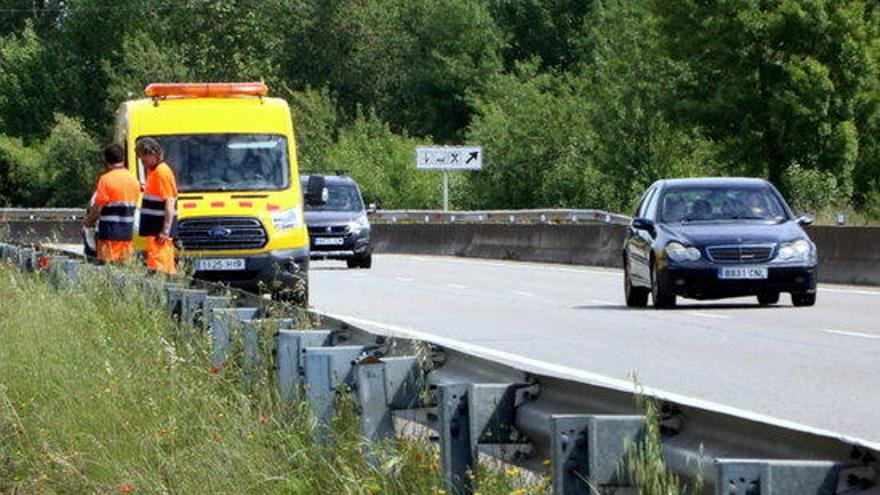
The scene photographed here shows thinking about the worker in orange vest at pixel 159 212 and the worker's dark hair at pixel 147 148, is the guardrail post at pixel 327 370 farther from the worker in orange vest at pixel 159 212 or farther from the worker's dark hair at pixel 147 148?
the worker in orange vest at pixel 159 212

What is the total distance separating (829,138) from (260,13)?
53.2 m

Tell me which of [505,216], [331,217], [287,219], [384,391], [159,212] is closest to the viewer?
[384,391]

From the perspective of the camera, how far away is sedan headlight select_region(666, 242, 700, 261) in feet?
79.6

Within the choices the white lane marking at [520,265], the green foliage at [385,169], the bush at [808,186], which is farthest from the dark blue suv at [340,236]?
the green foliage at [385,169]

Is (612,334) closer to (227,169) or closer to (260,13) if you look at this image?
(227,169)

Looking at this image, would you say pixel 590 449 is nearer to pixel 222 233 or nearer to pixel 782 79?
pixel 222 233

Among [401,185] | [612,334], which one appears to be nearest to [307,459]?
[612,334]

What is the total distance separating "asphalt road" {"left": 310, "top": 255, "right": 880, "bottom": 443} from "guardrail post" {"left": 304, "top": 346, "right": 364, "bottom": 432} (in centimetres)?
118

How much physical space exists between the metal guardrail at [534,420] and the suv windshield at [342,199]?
34257mm

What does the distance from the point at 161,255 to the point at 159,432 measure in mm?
10270

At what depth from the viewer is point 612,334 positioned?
20406 mm

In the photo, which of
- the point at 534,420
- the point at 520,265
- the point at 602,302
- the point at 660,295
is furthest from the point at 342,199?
the point at 534,420

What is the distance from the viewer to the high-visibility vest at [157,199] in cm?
2003

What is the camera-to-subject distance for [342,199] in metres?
45.2
